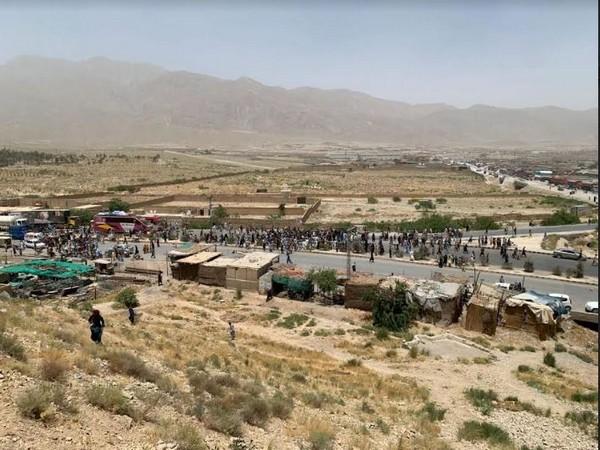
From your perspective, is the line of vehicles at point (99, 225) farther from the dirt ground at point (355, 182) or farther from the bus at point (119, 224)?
the dirt ground at point (355, 182)

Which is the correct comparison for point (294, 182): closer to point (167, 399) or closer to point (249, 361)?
point (249, 361)

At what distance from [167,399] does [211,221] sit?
35.7 meters

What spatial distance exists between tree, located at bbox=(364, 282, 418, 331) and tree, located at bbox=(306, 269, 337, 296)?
280 cm

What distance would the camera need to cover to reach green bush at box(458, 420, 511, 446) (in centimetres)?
1190

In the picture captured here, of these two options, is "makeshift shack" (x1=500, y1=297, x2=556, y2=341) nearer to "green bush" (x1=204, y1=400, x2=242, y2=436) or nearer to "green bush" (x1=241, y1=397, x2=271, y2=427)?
"green bush" (x1=241, y1=397, x2=271, y2=427)

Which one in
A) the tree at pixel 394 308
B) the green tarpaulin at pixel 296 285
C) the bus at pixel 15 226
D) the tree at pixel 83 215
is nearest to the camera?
the tree at pixel 394 308

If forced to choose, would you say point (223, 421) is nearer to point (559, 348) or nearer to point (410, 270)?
point (559, 348)

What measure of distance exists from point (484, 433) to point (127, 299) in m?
15.8

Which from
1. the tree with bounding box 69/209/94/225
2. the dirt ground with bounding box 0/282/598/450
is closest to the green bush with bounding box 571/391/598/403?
the dirt ground with bounding box 0/282/598/450

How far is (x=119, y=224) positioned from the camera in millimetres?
40656

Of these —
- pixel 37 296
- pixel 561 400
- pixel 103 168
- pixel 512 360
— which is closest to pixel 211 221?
pixel 37 296

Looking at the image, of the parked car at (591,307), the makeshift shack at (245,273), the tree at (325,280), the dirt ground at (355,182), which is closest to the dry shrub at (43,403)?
the tree at (325,280)

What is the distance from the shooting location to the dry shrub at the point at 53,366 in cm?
952

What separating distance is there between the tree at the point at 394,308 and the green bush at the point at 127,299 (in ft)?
32.7
